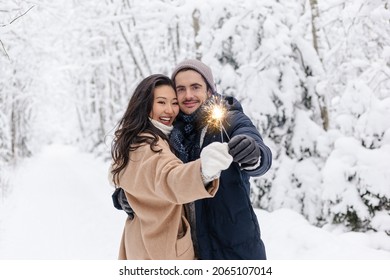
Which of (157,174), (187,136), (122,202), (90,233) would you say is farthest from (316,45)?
(157,174)

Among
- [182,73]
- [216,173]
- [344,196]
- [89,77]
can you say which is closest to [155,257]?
[216,173]

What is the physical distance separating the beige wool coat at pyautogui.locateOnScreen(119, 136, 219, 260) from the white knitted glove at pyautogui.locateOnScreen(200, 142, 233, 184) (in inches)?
1.8

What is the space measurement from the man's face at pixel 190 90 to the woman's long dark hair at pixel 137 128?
121mm

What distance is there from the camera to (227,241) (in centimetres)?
236

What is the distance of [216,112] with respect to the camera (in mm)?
2264

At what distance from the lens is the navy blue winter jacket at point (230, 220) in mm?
2338

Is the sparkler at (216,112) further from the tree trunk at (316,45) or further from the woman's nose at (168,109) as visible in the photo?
the tree trunk at (316,45)

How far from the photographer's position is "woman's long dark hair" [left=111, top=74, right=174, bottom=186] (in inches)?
89.5

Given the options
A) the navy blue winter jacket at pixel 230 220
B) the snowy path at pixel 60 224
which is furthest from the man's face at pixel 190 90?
the snowy path at pixel 60 224

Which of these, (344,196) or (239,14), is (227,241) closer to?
(344,196)

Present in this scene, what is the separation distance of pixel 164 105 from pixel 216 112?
1.35 ft

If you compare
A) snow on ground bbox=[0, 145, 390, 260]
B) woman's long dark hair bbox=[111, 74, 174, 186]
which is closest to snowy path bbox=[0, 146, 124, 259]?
snow on ground bbox=[0, 145, 390, 260]

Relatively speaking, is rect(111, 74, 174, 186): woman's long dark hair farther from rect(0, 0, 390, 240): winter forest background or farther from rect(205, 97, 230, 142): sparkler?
rect(0, 0, 390, 240): winter forest background

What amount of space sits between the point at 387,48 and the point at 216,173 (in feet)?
Result: 18.2
